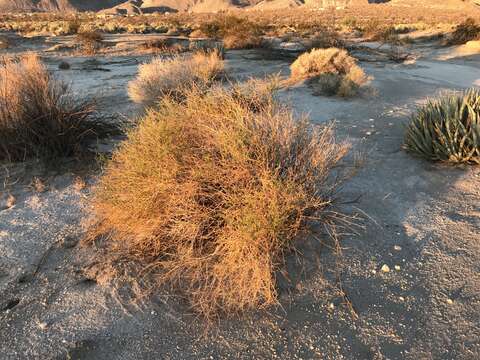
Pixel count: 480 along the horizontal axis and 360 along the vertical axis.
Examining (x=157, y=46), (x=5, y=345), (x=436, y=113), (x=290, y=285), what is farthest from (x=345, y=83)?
(x=157, y=46)

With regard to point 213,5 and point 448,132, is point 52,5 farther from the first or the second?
point 448,132

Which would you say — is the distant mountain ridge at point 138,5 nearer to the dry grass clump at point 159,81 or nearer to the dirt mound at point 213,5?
the dirt mound at point 213,5

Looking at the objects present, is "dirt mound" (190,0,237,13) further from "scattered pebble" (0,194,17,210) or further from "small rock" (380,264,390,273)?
"small rock" (380,264,390,273)

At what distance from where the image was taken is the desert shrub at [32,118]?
621 cm

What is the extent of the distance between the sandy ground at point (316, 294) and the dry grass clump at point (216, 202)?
28 centimetres

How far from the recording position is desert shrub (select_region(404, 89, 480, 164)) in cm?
609

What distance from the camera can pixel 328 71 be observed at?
12.9 meters

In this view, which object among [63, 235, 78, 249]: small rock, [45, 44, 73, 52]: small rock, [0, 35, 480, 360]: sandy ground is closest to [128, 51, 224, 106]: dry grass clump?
[0, 35, 480, 360]: sandy ground

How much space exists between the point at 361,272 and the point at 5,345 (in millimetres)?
3130

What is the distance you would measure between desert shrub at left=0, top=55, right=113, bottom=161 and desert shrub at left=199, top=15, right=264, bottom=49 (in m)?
15.3

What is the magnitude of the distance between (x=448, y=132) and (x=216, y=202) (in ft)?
13.5

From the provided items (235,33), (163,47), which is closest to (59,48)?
(163,47)

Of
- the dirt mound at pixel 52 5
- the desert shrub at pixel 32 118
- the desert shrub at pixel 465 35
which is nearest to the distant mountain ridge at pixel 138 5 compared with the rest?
the dirt mound at pixel 52 5

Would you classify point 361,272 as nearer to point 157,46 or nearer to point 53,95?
point 53,95
